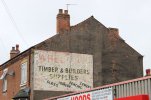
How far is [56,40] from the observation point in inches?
1640

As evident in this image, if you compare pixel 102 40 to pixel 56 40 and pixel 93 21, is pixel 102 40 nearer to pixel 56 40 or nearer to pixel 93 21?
pixel 93 21

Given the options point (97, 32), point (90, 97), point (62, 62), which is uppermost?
point (97, 32)

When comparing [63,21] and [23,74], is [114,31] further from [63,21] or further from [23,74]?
[23,74]

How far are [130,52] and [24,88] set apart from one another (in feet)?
37.0

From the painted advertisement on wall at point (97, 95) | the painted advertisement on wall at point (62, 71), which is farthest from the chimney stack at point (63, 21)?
the painted advertisement on wall at point (97, 95)

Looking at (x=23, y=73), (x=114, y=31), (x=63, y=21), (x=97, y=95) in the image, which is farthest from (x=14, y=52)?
(x=97, y=95)

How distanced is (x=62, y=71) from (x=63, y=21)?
472 centimetres

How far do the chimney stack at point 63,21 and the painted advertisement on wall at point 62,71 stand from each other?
231 centimetres

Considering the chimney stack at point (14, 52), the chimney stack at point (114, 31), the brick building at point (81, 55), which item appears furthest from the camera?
the chimney stack at point (14, 52)

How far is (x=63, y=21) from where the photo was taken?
4259cm

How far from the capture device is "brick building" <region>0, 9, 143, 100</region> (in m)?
41.0

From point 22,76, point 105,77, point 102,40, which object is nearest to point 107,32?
point 102,40

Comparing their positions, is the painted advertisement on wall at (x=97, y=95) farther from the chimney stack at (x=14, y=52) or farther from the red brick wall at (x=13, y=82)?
the chimney stack at (x=14, y=52)

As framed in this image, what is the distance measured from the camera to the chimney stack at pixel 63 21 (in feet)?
138
